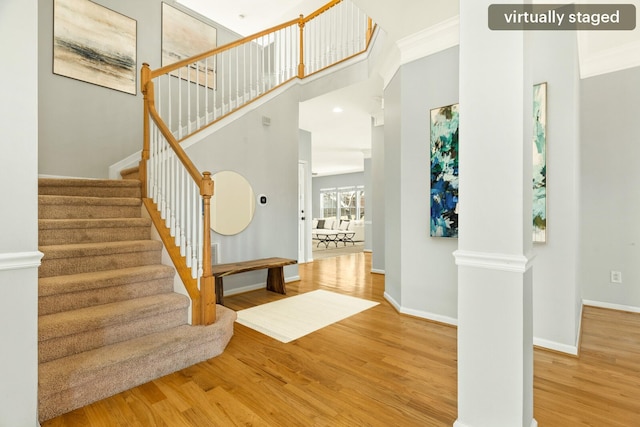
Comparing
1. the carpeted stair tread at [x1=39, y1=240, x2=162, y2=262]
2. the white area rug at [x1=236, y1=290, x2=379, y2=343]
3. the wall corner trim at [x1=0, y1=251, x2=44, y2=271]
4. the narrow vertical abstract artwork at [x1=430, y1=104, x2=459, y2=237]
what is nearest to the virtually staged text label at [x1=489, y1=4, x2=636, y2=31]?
the narrow vertical abstract artwork at [x1=430, y1=104, x2=459, y2=237]

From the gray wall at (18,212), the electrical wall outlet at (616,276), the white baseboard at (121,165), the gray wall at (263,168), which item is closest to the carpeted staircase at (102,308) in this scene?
the gray wall at (18,212)

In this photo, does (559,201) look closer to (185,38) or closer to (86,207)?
(86,207)

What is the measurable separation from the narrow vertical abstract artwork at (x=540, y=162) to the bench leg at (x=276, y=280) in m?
2.98

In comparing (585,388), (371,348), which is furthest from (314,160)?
(585,388)

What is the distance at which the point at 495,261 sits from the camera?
142 cm

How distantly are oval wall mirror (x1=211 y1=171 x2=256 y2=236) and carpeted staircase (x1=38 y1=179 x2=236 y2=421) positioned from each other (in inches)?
40.7

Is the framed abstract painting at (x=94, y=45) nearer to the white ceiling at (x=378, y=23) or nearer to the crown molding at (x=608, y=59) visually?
the white ceiling at (x=378, y=23)

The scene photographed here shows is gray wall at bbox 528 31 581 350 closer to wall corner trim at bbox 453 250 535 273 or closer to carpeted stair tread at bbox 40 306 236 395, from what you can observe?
wall corner trim at bbox 453 250 535 273

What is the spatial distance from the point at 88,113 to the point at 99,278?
277 centimetres

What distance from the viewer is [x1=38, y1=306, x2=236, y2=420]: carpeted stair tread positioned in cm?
178

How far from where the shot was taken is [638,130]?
11.3 feet

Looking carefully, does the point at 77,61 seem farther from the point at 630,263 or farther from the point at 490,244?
the point at 630,263

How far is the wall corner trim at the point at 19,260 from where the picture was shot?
132 cm

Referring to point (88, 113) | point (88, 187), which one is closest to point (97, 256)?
point (88, 187)
